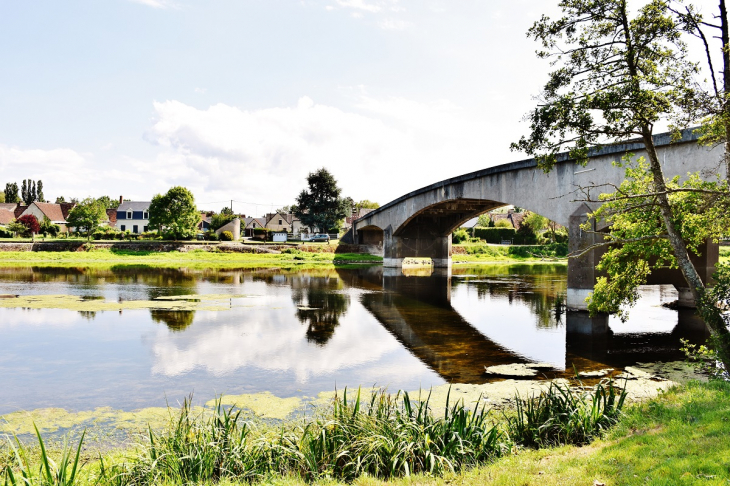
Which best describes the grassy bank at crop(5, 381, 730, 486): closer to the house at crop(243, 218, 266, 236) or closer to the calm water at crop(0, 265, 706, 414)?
the calm water at crop(0, 265, 706, 414)

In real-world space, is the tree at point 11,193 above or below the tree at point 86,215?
above

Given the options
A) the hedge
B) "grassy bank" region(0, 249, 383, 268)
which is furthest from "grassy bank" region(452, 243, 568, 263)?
"grassy bank" region(0, 249, 383, 268)

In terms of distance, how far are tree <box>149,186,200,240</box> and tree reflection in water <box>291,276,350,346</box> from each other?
33.7m

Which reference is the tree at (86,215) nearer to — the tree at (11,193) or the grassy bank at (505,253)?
the grassy bank at (505,253)

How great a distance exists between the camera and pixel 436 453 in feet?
Answer: 25.8

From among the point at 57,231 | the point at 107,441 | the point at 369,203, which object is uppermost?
the point at 369,203

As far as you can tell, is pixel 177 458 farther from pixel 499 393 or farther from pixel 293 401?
pixel 499 393

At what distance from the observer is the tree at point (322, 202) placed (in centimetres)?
8812

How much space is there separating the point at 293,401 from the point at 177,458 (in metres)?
4.65

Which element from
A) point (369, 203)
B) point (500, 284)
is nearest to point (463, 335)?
point (500, 284)

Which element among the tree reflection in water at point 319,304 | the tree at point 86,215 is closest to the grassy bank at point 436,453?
the tree reflection in water at point 319,304

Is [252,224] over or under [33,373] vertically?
over

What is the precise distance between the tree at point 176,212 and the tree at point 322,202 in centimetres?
2109

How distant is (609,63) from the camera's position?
12.1 m
